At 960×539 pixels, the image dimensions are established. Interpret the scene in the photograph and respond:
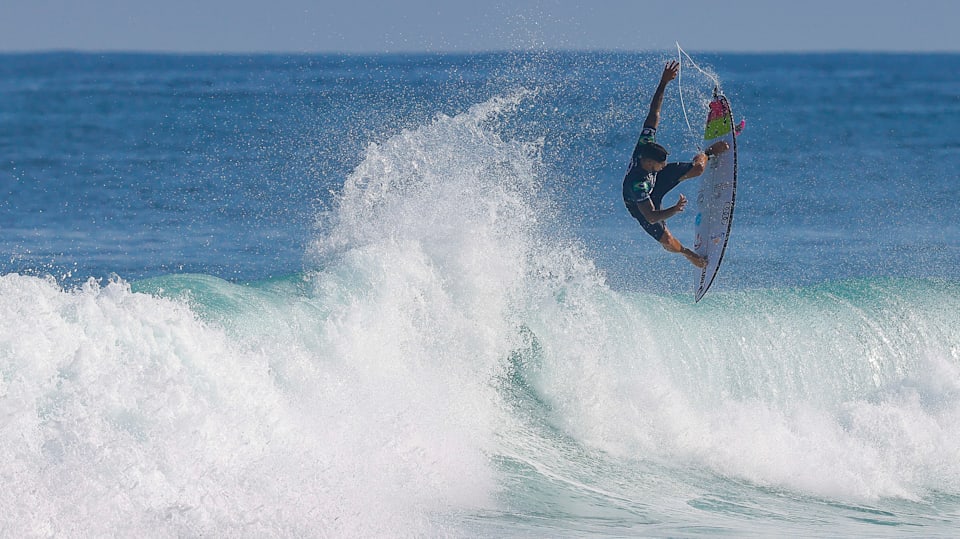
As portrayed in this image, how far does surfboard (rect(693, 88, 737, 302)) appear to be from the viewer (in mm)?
9727

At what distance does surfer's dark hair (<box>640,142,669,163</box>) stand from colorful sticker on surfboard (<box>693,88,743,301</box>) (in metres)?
0.76

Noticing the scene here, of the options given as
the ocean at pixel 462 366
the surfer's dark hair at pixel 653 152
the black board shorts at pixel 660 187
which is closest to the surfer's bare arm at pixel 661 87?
the surfer's dark hair at pixel 653 152

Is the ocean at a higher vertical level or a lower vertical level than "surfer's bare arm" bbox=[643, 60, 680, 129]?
lower

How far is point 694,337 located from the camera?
1204cm

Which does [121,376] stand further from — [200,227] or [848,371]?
[200,227]

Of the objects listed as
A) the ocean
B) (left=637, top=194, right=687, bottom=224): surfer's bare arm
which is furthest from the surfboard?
the ocean

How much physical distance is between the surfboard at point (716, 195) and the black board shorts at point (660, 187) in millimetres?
547

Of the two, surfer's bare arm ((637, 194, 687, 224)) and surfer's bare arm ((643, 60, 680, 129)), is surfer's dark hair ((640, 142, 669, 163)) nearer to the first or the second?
surfer's bare arm ((643, 60, 680, 129))

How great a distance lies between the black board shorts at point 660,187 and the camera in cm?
930

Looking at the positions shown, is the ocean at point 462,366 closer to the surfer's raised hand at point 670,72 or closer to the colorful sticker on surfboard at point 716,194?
the colorful sticker on surfboard at point 716,194

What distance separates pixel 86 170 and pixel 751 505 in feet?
66.4

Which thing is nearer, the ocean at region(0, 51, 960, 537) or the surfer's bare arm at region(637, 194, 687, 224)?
the ocean at region(0, 51, 960, 537)

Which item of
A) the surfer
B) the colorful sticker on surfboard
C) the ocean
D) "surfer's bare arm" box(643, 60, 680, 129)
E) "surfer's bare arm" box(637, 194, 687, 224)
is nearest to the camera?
the ocean

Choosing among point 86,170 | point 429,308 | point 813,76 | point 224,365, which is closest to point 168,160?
point 86,170
